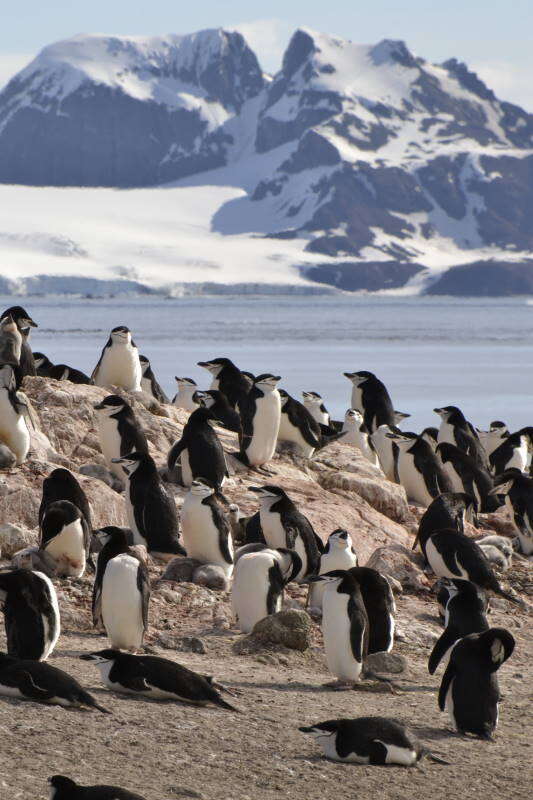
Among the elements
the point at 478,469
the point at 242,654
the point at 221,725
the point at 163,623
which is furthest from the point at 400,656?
the point at 478,469

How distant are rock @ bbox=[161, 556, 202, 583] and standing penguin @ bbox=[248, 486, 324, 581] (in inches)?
22.3

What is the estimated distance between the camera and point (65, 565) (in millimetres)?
7930

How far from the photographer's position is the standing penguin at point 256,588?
7.45 meters

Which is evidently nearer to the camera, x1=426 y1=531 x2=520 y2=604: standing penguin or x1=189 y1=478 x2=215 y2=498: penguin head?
x1=189 y1=478 x2=215 y2=498: penguin head

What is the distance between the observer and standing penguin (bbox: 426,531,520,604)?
880cm

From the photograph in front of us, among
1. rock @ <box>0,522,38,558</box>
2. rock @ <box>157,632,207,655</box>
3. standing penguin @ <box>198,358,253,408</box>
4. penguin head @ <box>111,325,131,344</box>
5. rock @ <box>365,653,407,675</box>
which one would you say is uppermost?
penguin head @ <box>111,325,131,344</box>

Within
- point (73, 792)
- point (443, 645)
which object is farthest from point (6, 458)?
point (73, 792)

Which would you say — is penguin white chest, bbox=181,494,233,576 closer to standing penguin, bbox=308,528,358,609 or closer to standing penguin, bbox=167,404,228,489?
standing penguin, bbox=308,528,358,609

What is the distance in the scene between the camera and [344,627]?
6.70 m

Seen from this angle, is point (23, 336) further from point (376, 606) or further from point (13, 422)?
point (376, 606)

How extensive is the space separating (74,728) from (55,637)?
1076 mm

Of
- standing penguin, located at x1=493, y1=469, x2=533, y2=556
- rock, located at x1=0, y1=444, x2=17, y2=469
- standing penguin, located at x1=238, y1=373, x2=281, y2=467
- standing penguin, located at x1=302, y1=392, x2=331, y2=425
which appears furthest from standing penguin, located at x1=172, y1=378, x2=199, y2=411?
rock, located at x1=0, y1=444, x2=17, y2=469

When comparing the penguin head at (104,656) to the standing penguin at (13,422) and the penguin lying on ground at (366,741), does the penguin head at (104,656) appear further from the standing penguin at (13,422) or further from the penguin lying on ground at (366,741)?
the standing penguin at (13,422)

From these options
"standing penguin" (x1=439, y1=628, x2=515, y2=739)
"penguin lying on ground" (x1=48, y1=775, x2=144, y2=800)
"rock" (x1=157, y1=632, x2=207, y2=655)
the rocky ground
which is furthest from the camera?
"rock" (x1=157, y1=632, x2=207, y2=655)
